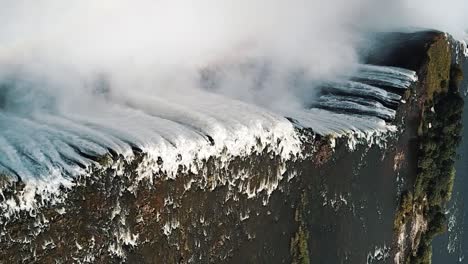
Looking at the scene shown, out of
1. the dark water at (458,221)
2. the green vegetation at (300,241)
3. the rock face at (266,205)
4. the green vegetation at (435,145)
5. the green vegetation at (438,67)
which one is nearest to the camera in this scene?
the rock face at (266,205)

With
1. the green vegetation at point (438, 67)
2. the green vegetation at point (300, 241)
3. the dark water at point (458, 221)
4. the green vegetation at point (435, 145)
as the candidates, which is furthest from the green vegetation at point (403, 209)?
the green vegetation at point (300, 241)

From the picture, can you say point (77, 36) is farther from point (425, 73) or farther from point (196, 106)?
point (425, 73)

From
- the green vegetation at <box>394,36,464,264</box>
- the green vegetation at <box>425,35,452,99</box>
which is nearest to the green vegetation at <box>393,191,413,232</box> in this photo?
the green vegetation at <box>394,36,464,264</box>

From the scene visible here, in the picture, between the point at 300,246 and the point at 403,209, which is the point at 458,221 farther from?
the point at 300,246

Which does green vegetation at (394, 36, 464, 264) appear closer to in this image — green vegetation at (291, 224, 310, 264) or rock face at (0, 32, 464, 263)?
rock face at (0, 32, 464, 263)

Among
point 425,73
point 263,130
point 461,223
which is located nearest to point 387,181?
point 425,73

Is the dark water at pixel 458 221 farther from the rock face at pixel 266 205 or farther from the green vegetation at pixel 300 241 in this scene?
the green vegetation at pixel 300 241

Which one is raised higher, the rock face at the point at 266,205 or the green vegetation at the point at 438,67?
the green vegetation at the point at 438,67

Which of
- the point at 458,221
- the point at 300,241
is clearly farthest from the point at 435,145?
the point at 300,241
